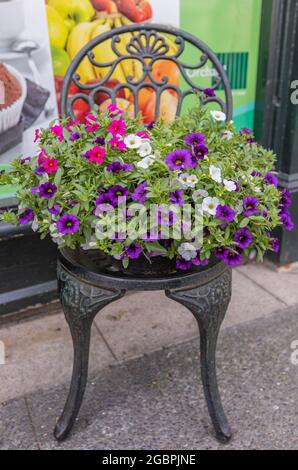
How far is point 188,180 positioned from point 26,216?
1.99 ft

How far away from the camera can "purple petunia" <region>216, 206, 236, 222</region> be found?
157 cm

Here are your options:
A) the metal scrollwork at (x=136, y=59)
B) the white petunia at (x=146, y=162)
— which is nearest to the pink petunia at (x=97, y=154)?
the white petunia at (x=146, y=162)

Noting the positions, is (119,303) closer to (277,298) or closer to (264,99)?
(277,298)

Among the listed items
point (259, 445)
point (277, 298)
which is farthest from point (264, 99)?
point (259, 445)

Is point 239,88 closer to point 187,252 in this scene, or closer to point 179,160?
point 179,160

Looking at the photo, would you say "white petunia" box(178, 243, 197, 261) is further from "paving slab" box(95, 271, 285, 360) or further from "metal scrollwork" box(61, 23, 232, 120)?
"paving slab" box(95, 271, 285, 360)

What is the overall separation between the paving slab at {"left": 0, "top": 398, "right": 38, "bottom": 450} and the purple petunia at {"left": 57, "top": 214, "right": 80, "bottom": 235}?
102cm

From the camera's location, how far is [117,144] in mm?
1653

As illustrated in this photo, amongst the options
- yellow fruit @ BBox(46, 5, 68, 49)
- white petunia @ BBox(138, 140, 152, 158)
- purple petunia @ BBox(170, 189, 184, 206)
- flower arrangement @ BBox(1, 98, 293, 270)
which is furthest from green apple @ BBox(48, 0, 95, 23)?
purple petunia @ BBox(170, 189, 184, 206)

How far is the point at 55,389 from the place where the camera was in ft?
7.58

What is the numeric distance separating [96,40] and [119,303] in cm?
156

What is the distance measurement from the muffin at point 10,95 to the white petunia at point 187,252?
1438 millimetres

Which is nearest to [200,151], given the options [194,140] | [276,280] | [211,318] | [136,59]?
[194,140]

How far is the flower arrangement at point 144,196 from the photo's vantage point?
155 cm
